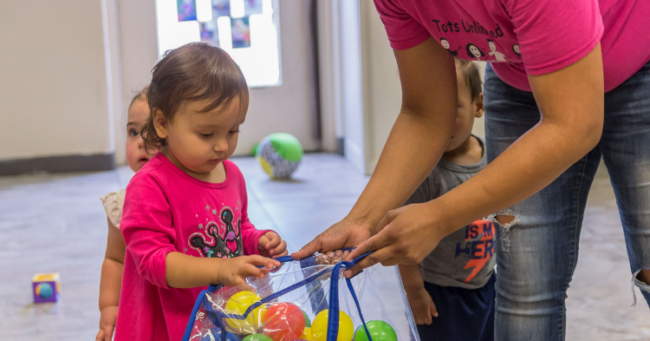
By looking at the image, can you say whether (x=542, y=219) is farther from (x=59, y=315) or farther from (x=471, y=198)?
(x=59, y=315)

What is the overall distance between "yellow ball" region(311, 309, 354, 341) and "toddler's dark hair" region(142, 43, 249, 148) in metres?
0.34

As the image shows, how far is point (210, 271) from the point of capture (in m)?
0.89

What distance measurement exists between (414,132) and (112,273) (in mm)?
637

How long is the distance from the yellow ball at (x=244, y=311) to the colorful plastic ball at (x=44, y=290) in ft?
4.08

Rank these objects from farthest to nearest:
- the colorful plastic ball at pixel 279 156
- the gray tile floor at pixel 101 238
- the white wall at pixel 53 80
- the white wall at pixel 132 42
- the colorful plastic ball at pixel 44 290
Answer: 1. the white wall at pixel 132 42
2. the white wall at pixel 53 80
3. the colorful plastic ball at pixel 279 156
4. the colorful plastic ball at pixel 44 290
5. the gray tile floor at pixel 101 238

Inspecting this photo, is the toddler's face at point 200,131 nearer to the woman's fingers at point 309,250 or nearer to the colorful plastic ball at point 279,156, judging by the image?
the woman's fingers at point 309,250

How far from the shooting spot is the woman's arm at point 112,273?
4.06ft

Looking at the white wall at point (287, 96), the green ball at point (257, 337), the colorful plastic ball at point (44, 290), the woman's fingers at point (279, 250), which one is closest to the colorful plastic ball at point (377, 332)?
the green ball at point (257, 337)

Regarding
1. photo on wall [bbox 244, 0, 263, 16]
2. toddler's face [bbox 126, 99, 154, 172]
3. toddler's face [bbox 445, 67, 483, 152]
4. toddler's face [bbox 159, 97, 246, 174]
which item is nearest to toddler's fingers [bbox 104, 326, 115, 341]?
toddler's face [bbox 126, 99, 154, 172]

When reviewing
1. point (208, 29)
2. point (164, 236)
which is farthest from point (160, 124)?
point (208, 29)

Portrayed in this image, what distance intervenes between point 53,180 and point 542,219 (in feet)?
9.98

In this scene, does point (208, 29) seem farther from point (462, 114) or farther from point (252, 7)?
point (462, 114)

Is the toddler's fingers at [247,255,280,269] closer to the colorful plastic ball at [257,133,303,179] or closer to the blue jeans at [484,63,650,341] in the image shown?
the blue jeans at [484,63,650,341]

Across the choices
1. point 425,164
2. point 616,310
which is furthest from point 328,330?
point 616,310
